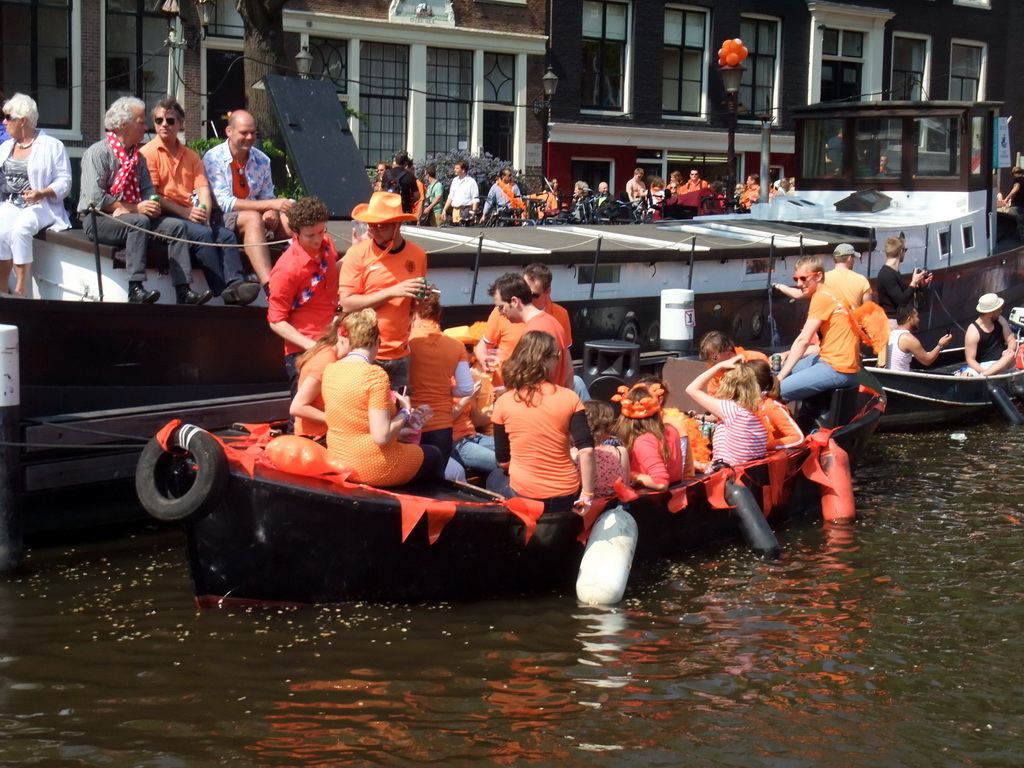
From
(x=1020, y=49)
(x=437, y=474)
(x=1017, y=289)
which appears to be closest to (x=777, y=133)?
(x=1020, y=49)

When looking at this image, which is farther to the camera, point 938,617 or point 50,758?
point 938,617

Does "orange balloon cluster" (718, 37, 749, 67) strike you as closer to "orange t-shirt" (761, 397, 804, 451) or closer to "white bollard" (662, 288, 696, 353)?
"white bollard" (662, 288, 696, 353)

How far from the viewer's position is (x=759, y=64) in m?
30.1

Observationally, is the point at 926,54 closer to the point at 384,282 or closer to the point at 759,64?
the point at 759,64

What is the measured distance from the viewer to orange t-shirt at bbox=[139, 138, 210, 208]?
29.1 feet

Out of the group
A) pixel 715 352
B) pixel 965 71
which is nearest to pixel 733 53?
pixel 715 352

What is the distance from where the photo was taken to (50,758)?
5234mm

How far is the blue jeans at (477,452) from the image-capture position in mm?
7867

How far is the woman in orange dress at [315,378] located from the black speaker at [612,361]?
3339 mm

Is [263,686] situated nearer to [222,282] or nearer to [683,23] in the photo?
[222,282]

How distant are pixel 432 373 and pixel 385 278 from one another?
0.63 metres

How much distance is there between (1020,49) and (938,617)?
3182cm

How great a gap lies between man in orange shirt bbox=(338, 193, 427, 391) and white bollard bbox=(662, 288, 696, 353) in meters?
3.97

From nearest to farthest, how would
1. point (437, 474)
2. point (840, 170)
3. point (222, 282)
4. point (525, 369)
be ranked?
point (525, 369) → point (437, 474) → point (222, 282) → point (840, 170)
